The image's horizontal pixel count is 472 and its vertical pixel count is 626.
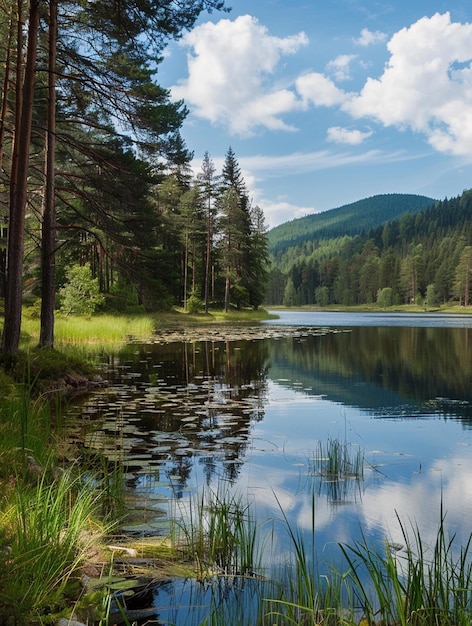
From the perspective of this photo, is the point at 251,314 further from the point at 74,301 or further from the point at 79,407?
the point at 79,407

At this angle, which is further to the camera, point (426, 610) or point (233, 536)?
point (233, 536)

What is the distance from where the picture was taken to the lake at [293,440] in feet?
16.3

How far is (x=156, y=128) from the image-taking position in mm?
13844

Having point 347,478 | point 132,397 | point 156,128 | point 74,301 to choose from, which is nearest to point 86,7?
point 156,128

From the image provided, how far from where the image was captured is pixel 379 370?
1691 cm

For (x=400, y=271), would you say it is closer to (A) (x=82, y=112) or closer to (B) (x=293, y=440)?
(A) (x=82, y=112)

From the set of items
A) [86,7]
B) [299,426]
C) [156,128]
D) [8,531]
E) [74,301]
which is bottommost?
[299,426]

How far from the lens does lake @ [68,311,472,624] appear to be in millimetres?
4969

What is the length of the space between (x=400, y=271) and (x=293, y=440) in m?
131

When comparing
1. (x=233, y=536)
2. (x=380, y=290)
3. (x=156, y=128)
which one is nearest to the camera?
(x=233, y=536)

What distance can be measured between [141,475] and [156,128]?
10129 millimetres

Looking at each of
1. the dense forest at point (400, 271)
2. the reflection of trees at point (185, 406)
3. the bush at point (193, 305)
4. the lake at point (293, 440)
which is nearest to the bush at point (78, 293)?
the reflection of trees at point (185, 406)

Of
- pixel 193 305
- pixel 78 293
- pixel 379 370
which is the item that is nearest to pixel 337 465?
pixel 379 370

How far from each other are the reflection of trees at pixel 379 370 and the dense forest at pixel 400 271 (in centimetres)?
8952
